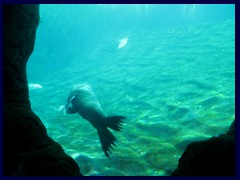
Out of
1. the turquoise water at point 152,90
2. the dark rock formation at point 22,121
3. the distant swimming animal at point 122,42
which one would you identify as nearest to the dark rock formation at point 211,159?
the dark rock formation at point 22,121

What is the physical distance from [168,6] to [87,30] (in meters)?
14.0

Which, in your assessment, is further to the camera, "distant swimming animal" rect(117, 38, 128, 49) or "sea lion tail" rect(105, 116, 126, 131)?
"distant swimming animal" rect(117, 38, 128, 49)

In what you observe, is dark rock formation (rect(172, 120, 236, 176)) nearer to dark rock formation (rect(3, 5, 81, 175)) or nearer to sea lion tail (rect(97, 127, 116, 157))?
dark rock formation (rect(3, 5, 81, 175))

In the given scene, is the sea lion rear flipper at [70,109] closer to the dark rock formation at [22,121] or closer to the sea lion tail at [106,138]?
the sea lion tail at [106,138]

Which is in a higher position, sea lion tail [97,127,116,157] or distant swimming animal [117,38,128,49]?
sea lion tail [97,127,116,157]

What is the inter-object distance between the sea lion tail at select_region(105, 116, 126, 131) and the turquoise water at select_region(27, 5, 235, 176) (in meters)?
0.79

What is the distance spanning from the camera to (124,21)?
41.6m

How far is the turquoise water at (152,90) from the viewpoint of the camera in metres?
6.89

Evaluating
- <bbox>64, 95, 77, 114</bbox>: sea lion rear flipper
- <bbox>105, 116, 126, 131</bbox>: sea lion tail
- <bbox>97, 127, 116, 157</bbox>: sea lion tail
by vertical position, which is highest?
<bbox>105, 116, 126, 131</bbox>: sea lion tail

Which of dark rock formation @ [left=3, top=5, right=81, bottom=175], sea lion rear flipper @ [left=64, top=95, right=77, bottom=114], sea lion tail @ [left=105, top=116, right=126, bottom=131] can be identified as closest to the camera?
dark rock formation @ [left=3, top=5, right=81, bottom=175]

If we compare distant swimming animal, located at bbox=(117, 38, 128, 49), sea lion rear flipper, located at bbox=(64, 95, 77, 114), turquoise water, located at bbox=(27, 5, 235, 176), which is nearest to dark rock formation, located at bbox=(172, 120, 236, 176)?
turquoise water, located at bbox=(27, 5, 235, 176)

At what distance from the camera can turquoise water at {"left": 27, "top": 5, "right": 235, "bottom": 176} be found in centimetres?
689

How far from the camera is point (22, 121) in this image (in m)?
4.10
